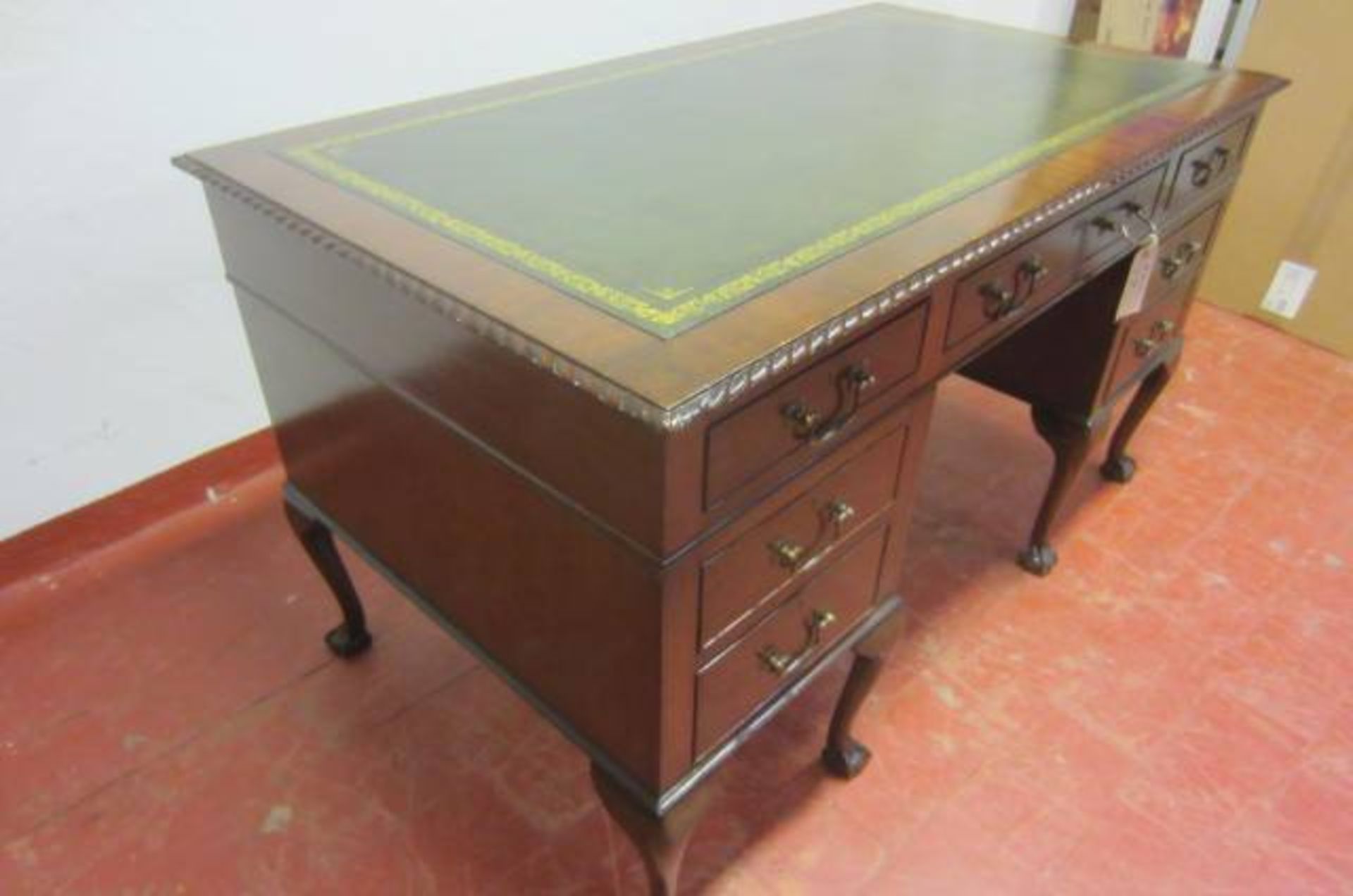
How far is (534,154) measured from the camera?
1.18 m

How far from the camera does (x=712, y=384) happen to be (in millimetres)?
749

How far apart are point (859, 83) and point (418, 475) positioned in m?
0.91

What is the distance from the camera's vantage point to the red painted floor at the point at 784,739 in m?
1.32

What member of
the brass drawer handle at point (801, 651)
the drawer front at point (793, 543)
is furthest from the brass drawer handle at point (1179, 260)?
the brass drawer handle at point (801, 651)

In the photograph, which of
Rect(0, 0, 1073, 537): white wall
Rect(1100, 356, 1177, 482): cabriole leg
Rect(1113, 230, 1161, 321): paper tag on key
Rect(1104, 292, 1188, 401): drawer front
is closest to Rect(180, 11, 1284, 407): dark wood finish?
Rect(1113, 230, 1161, 321): paper tag on key

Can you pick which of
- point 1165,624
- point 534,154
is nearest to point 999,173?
point 534,154

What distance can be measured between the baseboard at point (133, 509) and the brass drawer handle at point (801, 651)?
1311 millimetres

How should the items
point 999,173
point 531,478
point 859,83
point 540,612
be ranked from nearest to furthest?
point 531,478 < point 540,612 < point 999,173 < point 859,83

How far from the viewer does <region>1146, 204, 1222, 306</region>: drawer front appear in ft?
5.20

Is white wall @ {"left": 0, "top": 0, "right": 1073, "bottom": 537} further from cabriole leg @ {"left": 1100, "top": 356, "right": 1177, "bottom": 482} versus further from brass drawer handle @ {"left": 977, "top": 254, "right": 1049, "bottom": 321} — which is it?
cabriole leg @ {"left": 1100, "top": 356, "right": 1177, "bottom": 482}

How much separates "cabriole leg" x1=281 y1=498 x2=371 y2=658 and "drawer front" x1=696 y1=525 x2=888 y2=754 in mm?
651

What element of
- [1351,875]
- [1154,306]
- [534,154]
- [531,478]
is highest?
[534,154]

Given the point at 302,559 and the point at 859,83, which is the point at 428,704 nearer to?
the point at 302,559

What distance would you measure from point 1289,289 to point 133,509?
2891 millimetres
